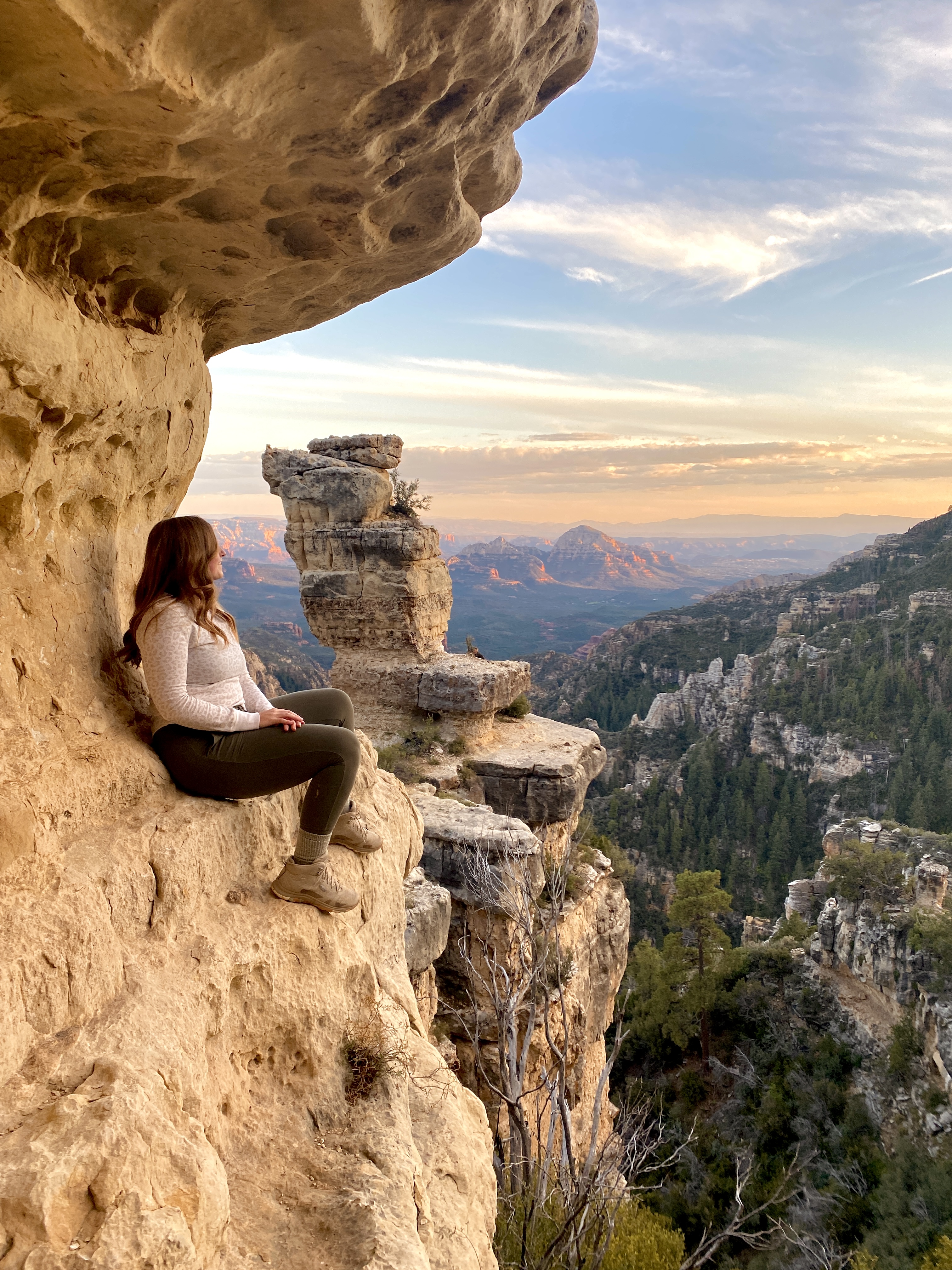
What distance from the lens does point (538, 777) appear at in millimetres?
12047

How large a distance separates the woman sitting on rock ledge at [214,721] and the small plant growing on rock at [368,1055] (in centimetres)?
54

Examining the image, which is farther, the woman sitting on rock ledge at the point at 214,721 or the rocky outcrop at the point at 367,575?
the rocky outcrop at the point at 367,575

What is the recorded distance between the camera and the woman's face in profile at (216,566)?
308 cm

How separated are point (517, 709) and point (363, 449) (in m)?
6.19

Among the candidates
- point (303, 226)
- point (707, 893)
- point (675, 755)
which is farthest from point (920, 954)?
point (675, 755)

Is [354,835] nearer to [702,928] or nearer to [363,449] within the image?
[363,449]

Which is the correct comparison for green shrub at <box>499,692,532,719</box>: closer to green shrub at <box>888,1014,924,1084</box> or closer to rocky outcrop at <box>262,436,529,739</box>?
rocky outcrop at <box>262,436,529,739</box>

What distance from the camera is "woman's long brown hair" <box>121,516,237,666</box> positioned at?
2.96 metres

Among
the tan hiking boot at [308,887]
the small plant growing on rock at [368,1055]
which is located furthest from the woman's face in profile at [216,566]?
the small plant growing on rock at [368,1055]

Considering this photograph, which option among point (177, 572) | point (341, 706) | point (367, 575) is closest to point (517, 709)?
point (367, 575)

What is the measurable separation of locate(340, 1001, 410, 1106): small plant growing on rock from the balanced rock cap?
12.6m

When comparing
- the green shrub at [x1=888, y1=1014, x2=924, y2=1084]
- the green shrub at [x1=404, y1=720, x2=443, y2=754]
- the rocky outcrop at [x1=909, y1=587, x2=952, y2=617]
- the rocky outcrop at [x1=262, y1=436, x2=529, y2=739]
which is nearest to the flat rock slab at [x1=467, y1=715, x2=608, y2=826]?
the green shrub at [x1=404, y1=720, x2=443, y2=754]

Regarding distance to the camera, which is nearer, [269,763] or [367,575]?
[269,763]

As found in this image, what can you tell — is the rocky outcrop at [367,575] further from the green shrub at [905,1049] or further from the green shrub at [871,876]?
the green shrub at [871,876]
